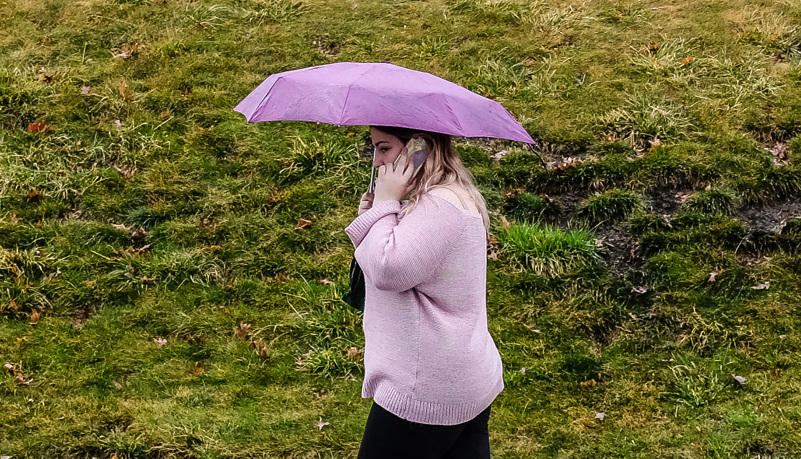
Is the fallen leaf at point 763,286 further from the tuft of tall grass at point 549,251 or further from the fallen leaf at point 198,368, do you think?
the fallen leaf at point 198,368

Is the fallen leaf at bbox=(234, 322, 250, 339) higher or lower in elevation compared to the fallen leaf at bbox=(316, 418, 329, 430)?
higher

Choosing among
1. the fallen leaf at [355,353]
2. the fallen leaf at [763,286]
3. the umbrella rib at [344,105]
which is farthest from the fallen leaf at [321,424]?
the fallen leaf at [763,286]

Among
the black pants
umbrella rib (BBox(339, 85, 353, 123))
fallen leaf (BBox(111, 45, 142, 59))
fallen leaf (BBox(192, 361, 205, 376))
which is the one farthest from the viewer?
fallen leaf (BBox(111, 45, 142, 59))

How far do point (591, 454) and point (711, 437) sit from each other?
2.43 feet

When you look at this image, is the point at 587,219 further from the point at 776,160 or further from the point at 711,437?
the point at 711,437

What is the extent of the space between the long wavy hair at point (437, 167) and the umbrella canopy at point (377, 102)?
127 mm

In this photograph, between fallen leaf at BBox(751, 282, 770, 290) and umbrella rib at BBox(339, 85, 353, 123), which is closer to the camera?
umbrella rib at BBox(339, 85, 353, 123)

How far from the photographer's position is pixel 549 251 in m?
6.59

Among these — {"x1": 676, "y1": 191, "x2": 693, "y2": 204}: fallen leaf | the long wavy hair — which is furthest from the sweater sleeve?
{"x1": 676, "y1": 191, "x2": 693, "y2": 204}: fallen leaf

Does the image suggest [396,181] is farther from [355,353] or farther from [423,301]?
[355,353]

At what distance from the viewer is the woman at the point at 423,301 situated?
2855 mm

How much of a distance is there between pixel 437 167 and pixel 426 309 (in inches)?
20.7

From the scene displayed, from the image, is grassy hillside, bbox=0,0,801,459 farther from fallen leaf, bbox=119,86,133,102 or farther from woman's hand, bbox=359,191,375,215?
woman's hand, bbox=359,191,375,215

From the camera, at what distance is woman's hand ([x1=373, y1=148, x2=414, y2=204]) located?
3.02 m
